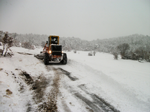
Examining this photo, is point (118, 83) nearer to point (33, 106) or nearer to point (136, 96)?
point (136, 96)

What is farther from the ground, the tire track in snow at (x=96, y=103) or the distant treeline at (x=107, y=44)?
the distant treeline at (x=107, y=44)

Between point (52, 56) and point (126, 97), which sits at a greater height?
point (52, 56)

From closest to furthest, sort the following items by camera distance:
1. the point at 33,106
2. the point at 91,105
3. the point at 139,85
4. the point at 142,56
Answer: the point at 33,106 → the point at 91,105 → the point at 139,85 → the point at 142,56

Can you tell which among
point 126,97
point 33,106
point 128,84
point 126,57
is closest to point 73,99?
point 33,106

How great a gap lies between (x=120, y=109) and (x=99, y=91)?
4.24 ft

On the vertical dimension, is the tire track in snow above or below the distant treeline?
below

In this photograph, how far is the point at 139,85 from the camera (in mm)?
4871

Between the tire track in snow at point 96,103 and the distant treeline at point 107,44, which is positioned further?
the distant treeline at point 107,44

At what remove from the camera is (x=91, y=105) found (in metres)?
3.47

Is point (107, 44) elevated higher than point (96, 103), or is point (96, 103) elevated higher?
point (107, 44)

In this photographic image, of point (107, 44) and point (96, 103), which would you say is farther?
point (107, 44)

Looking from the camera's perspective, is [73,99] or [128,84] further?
[128,84]

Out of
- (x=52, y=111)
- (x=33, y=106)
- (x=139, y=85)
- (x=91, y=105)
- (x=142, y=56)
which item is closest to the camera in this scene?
(x=52, y=111)

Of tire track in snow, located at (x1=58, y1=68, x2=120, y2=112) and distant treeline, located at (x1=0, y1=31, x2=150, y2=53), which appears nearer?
tire track in snow, located at (x1=58, y1=68, x2=120, y2=112)
